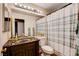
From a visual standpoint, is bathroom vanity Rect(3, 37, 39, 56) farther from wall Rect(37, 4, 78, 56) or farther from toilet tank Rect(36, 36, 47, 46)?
wall Rect(37, 4, 78, 56)

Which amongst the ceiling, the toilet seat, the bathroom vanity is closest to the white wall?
the bathroom vanity

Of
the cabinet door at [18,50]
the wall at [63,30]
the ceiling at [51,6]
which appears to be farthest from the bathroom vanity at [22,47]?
the ceiling at [51,6]

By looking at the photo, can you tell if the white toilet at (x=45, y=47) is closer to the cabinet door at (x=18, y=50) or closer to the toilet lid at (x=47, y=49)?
the toilet lid at (x=47, y=49)

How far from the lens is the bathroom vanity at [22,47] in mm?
1303

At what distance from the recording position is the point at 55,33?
4.69 feet

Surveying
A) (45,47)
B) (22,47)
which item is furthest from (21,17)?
(45,47)

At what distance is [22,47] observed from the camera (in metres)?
1.36

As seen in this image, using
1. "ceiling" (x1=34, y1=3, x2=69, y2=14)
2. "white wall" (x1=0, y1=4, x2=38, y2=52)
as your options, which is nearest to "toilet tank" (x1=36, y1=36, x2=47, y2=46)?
"white wall" (x1=0, y1=4, x2=38, y2=52)

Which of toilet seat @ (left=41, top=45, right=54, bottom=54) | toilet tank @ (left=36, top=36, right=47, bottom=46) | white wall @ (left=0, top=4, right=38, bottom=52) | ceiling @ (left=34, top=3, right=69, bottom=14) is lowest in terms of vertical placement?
toilet seat @ (left=41, top=45, right=54, bottom=54)

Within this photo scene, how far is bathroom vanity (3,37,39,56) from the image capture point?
1.30 metres

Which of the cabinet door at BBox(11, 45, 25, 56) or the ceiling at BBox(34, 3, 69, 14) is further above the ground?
the ceiling at BBox(34, 3, 69, 14)

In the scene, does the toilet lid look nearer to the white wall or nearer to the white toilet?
the white toilet

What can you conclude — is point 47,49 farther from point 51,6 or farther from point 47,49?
point 51,6

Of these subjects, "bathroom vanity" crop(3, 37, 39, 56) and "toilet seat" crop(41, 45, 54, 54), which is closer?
"bathroom vanity" crop(3, 37, 39, 56)
